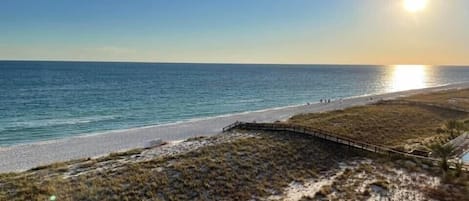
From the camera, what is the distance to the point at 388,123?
43688 mm

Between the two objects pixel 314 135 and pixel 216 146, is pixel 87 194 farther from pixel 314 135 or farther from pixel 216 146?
pixel 314 135

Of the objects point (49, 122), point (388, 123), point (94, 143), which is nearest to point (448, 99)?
point (388, 123)

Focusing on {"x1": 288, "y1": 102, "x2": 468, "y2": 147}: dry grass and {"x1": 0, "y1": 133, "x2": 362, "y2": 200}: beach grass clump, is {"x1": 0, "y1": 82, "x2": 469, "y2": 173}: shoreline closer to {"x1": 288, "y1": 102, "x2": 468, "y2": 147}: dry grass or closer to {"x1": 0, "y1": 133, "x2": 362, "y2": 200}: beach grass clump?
{"x1": 0, "y1": 133, "x2": 362, "y2": 200}: beach grass clump

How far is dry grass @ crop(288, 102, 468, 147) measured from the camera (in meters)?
36.2

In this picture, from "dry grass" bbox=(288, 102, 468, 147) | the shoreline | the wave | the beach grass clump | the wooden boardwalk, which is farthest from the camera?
the wave

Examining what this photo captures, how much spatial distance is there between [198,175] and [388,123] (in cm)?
3031

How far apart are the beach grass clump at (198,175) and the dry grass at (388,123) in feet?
31.4

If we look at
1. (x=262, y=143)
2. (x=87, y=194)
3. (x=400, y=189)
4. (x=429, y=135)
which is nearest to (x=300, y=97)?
(x=429, y=135)

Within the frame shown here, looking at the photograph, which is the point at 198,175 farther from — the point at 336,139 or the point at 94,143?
the point at 94,143

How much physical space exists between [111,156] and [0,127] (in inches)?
1024

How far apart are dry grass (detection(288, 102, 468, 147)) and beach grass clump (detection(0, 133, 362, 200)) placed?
376 inches

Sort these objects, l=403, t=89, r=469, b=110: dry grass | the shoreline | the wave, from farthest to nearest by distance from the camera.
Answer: l=403, t=89, r=469, b=110: dry grass → the wave → the shoreline

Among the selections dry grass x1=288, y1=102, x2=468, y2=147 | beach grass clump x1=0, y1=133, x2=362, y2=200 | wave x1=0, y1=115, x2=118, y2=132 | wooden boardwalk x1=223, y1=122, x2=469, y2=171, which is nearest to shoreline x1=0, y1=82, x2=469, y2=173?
beach grass clump x1=0, y1=133, x2=362, y2=200

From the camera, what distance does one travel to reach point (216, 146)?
29.7m
